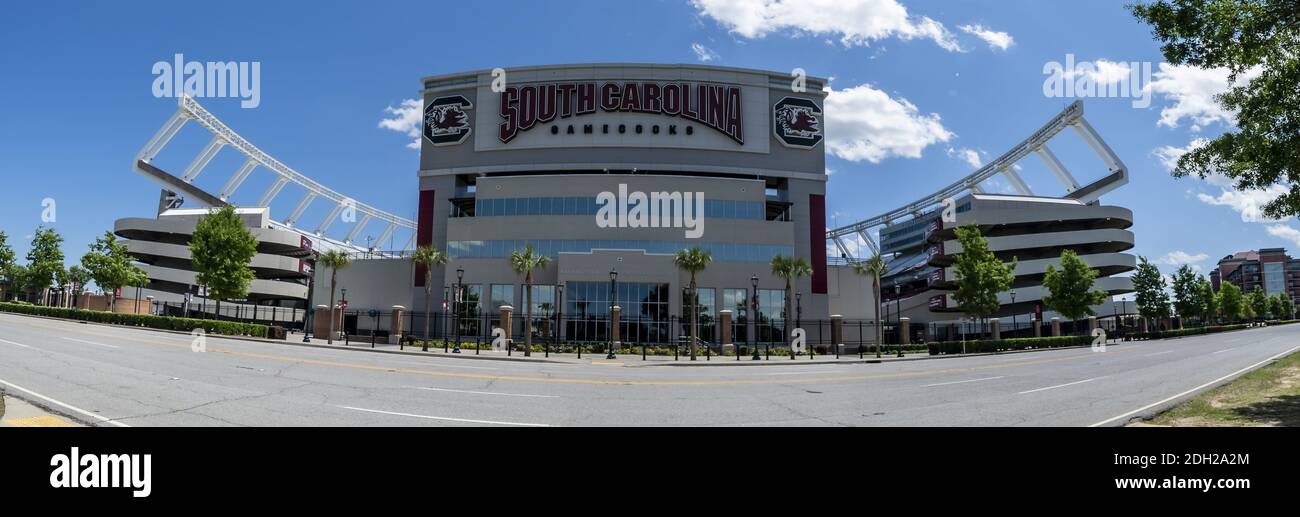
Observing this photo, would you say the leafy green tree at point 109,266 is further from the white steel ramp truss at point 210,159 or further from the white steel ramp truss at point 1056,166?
the white steel ramp truss at point 1056,166

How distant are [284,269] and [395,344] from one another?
48.9 meters

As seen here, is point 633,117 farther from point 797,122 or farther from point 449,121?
point 449,121

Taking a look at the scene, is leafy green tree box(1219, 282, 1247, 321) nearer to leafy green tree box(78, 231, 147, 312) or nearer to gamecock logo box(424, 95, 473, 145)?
gamecock logo box(424, 95, 473, 145)

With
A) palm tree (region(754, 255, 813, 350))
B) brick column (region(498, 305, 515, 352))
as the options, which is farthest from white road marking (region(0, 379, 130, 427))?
palm tree (region(754, 255, 813, 350))

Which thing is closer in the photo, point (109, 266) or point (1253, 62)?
point (1253, 62)

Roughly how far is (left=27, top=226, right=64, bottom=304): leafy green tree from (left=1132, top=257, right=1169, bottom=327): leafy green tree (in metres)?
123

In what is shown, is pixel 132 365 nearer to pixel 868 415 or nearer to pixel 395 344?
pixel 868 415

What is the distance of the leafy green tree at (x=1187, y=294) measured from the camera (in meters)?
71.1

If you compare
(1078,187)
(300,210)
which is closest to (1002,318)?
(1078,187)

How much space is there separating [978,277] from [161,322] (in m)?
65.1

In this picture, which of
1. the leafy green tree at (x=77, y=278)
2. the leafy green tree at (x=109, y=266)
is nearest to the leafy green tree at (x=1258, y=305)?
the leafy green tree at (x=109, y=266)

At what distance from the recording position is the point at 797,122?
60.4 meters

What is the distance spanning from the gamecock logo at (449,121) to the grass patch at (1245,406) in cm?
5996

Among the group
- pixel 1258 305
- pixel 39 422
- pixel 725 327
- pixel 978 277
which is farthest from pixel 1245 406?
pixel 1258 305
